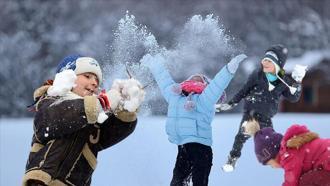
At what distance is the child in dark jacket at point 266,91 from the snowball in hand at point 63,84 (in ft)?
5.74

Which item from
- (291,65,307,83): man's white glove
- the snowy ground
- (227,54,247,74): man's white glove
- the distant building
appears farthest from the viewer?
the distant building

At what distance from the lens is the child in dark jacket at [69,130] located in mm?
2707

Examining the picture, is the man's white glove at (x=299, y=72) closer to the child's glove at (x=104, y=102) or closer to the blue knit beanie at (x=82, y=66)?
the blue knit beanie at (x=82, y=66)

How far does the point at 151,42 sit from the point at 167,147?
85 cm

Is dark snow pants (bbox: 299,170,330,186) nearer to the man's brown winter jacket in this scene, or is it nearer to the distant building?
the man's brown winter jacket

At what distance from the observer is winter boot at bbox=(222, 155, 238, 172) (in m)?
4.49

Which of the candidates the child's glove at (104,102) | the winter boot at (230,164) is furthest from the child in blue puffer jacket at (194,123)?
the child's glove at (104,102)

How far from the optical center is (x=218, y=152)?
484cm

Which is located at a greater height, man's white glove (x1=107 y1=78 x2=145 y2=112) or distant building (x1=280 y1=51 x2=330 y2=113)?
distant building (x1=280 y1=51 x2=330 y2=113)

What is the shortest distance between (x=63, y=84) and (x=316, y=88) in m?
15.3

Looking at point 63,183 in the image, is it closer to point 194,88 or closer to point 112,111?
point 112,111

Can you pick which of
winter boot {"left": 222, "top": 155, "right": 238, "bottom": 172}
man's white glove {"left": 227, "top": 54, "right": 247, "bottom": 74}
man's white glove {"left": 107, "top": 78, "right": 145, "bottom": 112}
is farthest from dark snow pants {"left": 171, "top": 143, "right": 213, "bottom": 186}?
man's white glove {"left": 107, "top": 78, "right": 145, "bottom": 112}

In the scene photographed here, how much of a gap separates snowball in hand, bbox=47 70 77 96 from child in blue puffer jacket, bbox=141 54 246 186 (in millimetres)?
1189

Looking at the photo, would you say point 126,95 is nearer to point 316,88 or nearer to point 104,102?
point 104,102
